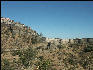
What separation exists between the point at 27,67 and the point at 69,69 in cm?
541

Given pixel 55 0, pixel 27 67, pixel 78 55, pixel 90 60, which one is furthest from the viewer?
pixel 78 55

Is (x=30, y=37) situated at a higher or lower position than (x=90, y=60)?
higher

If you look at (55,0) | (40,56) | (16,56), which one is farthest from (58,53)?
(55,0)

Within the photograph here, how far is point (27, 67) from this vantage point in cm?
1858

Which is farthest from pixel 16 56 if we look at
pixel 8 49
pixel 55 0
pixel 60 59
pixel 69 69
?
pixel 55 0

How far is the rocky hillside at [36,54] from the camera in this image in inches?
752

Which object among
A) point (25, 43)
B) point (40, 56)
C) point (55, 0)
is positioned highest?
point (55, 0)

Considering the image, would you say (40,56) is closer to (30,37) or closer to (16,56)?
(16,56)

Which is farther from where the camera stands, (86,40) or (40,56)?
(86,40)

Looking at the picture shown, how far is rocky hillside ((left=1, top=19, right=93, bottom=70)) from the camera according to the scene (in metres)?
19.1

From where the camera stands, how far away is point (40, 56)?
23.1m

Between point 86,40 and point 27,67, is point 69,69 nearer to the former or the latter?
point 27,67

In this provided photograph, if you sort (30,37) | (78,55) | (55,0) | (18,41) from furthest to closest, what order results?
1. (30,37)
2. (18,41)
3. (78,55)
4. (55,0)

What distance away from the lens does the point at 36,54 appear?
23.3m
